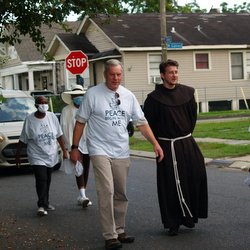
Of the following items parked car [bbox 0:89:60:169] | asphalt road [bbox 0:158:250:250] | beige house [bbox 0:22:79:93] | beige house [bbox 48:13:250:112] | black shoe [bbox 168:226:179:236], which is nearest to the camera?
asphalt road [bbox 0:158:250:250]

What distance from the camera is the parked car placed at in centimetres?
1322

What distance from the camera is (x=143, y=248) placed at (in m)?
6.41

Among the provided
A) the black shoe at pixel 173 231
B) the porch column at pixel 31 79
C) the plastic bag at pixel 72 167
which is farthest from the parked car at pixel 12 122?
the porch column at pixel 31 79

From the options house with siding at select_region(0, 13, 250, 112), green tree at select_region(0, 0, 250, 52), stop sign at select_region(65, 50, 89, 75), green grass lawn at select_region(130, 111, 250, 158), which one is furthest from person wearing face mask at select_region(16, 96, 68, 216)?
house with siding at select_region(0, 13, 250, 112)

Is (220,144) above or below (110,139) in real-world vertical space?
below

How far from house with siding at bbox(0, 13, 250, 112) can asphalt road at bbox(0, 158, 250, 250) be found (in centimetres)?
1982

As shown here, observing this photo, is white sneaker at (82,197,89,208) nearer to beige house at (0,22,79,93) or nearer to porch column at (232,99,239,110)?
porch column at (232,99,239,110)

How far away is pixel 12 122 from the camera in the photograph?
14023 millimetres

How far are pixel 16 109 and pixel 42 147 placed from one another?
597 cm

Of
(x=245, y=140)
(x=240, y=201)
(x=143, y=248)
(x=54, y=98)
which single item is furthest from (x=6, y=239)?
(x=54, y=98)

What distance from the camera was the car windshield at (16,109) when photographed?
14.3 meters

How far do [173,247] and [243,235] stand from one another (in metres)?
0.87

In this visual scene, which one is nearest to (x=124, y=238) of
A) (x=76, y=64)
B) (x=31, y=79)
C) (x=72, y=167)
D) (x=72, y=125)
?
(x=72, y=167)

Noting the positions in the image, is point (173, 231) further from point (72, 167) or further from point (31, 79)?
point (31, 79)
